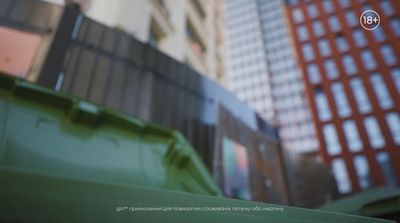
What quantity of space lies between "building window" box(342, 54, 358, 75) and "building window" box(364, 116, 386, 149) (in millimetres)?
5921

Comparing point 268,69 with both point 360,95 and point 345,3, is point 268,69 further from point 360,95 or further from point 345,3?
point 360,95

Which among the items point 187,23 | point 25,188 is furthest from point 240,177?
point 187,23

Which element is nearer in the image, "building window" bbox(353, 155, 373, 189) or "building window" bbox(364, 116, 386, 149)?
"building window" bbox(353, 155, 373, 189)

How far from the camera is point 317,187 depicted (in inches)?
455

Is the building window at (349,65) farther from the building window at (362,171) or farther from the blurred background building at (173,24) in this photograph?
the blurred background building at (173,24)

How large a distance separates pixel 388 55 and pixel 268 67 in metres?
40.0

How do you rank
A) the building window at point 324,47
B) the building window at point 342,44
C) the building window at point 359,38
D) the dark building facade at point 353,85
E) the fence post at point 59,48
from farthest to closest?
the building window at point 324,47 → the building window at point 342,44 → the building window at point 359,38 → the dark building facade at point 353,85 → the fence post at point 59,48

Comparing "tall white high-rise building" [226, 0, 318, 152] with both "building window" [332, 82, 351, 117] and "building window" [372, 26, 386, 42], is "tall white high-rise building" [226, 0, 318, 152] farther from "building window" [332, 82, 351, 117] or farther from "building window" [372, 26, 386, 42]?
"building window" [372, 26, 386, 42]

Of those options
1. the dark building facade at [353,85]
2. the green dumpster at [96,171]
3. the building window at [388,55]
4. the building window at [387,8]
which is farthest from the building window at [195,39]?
the building window at [387,8]

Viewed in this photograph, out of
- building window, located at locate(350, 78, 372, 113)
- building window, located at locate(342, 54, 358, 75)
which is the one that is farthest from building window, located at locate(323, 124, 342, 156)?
building window, located at locate(342, 54, 358, 75)

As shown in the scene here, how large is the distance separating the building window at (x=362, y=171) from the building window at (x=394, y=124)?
3.62 metres

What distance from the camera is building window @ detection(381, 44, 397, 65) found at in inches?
1357

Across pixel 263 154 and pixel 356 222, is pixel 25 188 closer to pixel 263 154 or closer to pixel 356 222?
pixel 356 222

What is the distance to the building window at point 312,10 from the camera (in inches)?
1610
